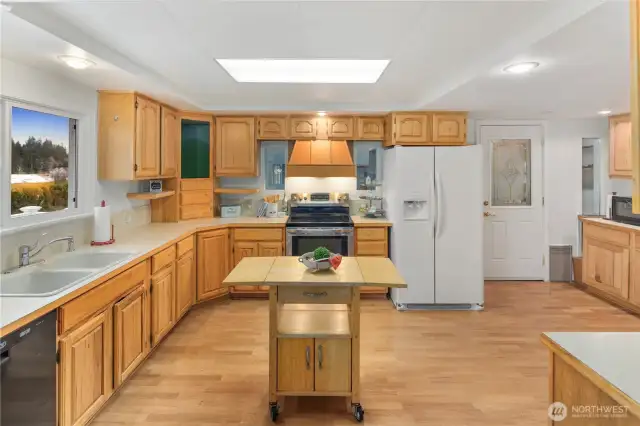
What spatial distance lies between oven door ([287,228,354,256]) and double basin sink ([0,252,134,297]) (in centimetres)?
209

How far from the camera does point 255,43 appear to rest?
2738 millimetres

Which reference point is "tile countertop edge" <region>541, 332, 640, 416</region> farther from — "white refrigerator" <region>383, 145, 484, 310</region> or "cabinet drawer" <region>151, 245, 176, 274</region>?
"white refrigerator" <region>383, 145, 484, 310</region>

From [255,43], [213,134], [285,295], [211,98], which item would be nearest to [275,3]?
[255,43]

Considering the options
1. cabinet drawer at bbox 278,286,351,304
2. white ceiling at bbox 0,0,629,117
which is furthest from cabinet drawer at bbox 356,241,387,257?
cabinet drawer at bbox 278,286,351,304

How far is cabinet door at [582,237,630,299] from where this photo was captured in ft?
14.9

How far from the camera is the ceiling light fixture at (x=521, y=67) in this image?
2841 millimetres

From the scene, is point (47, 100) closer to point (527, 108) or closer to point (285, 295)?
point (285, 295)

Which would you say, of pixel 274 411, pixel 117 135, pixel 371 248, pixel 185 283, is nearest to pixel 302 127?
pixel 371 248

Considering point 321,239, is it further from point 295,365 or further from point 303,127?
point 295,365

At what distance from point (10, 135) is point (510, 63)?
3.23m

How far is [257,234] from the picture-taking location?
490 centimetres

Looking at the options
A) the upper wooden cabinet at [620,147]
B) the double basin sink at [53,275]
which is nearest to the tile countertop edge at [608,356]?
the double basin sink at [53,275]

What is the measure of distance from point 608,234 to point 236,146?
440cm

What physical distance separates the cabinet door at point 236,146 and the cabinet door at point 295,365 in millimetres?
2979
